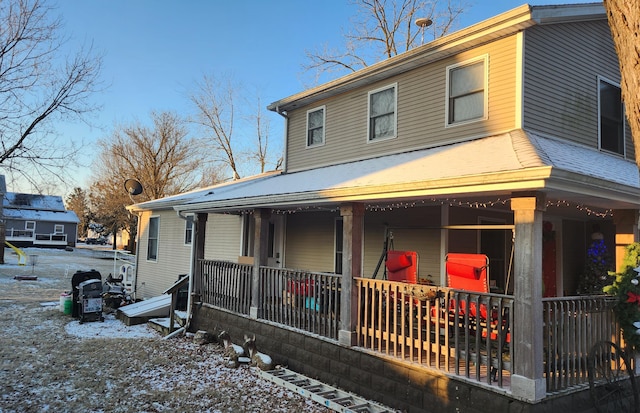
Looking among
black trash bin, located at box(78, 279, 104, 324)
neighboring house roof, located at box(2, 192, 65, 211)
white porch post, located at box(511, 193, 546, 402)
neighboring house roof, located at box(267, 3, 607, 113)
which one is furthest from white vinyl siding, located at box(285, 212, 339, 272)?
neighboring house roof, located at box(2, 192, 65, 211)

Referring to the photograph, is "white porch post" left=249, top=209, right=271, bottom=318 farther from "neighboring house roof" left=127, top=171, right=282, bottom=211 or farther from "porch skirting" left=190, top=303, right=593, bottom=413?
"neighboring house roof" left=127, top=171, right=282, bottom=211

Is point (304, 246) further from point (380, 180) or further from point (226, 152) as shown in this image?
point (226, 152)

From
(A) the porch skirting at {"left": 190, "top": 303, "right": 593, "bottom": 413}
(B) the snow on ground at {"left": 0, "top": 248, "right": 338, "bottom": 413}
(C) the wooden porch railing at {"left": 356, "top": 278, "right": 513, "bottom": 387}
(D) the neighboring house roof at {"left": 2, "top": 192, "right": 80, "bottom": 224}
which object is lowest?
(B) the snow on ground at {"left": 0, "top": 248, "right": 338, "bottom": 413}

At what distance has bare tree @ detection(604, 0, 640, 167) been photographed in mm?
2316

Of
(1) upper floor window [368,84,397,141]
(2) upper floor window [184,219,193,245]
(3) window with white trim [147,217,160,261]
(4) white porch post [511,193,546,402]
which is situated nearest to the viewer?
(4) white porch post [511,193,546,402]

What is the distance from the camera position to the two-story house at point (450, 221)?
4.46m

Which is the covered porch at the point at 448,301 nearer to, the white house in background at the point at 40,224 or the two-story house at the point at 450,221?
the two-story house at the point at 450,221

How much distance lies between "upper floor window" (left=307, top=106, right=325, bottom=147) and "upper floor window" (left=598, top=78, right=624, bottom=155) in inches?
217

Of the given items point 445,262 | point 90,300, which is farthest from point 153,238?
point 445,262

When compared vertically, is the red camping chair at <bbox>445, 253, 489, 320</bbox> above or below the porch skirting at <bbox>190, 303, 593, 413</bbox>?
above

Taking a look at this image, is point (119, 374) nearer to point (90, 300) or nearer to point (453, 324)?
point (90, 300)

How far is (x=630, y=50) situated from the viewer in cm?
236

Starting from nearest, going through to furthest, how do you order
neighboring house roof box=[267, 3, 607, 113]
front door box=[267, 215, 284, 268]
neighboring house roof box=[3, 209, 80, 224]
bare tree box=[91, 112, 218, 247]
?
1. neighboring house roof box=[267, 3, 607, 113]
2. front door box=[267, 215, 284, 268]
3. bare tree box=[91, 112, 218, 247]
4. neighboring house roof box=[3, 209, 80, 224]

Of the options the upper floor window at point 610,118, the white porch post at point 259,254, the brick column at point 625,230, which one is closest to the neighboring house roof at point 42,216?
the white porch post at point 259,254
